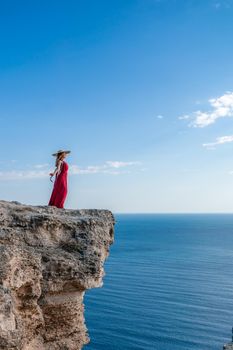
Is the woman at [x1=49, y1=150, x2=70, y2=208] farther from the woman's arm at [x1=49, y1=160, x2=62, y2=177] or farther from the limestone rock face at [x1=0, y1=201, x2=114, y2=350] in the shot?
the limestone rock face at [x1=0, y1=201, x2=114, y2=350]

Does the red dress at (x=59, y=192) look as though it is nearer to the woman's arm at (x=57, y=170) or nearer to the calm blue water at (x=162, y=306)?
the woman's arm at (x=57, y=170)

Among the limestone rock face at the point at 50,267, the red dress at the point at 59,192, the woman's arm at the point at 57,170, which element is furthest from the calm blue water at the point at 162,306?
the limestone rock face at the point at 50,267

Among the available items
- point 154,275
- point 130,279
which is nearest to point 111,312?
point 130,279

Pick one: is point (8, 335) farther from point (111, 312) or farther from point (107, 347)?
point (111, 312)

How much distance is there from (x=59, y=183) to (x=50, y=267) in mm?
4405

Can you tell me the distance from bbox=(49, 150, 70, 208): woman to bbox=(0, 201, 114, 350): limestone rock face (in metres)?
1.67

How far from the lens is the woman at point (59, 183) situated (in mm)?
14164

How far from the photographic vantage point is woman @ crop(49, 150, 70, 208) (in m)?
14.2

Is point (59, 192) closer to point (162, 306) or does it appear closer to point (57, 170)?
point (57, 170)

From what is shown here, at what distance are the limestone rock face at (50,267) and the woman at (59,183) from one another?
1666 millimetres

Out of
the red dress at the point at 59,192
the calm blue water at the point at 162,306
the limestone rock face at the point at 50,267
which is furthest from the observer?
the calm blue water at the point at 162,306

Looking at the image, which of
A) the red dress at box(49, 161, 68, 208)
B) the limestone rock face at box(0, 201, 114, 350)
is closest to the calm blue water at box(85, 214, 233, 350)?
the red dress at box(49, 161, 68, 208)

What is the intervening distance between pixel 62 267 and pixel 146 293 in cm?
7446

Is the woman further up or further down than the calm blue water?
Result: further up
